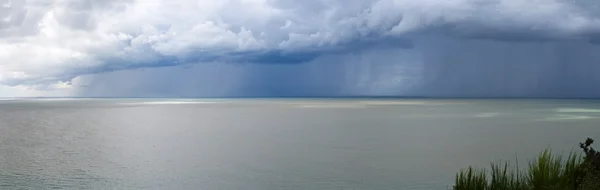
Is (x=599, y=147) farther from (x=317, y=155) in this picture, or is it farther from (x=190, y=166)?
(x=190, y=166)

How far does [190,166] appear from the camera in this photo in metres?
20.6

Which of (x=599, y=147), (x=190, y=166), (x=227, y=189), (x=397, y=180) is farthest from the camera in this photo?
(x=599, y=147)

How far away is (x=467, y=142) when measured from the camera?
29547 millimetres

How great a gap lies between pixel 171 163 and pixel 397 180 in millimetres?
Result: 9865

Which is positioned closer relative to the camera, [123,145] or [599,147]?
[599,147]

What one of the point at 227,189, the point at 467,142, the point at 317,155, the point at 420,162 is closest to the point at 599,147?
the point at 467,142

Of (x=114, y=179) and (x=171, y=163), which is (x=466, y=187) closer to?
(x=114, y=179)

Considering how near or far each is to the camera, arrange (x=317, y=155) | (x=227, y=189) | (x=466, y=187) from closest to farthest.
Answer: (x=466, y=187) → (x=227, y=189) → (x=317, y=155)

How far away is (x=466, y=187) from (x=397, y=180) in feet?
27.0

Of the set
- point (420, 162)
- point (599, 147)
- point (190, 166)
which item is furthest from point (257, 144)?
point (599, 147)

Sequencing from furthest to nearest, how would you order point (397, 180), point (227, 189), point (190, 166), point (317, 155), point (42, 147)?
point (42, 147) < point (317, 155) < point (190, 166) < point (397, 180) < point (227, 189)

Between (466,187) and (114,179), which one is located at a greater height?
(466,187)

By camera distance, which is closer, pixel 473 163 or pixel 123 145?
pixel 473 163

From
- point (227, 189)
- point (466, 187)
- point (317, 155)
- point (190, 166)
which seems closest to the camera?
point (466, 187)
